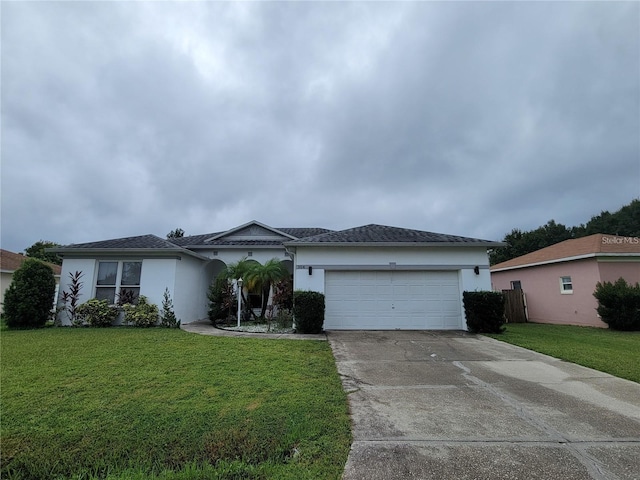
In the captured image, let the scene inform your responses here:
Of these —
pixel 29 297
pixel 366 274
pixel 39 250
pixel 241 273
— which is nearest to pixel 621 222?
pixel 366 274

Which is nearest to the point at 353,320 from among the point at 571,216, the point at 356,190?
the point at 356,190

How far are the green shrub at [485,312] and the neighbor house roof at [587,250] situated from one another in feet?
21.5

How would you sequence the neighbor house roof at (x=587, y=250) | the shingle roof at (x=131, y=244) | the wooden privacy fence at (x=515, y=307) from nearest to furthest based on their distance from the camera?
1. the shingle roof at (x=131, y=244)
2. the neighbor house roof at (x=587, y=250)
3. the wooden privacy fence at (x=515, y=307)

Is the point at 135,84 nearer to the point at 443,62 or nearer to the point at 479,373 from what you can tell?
the point at 443,62

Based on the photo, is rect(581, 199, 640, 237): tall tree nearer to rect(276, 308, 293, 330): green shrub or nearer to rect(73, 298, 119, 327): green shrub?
rect(276, 308, 293, 330): green shrub

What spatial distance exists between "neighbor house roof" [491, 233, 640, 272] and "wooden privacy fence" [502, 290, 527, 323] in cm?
217

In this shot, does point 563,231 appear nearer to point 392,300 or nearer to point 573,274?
point 573,274

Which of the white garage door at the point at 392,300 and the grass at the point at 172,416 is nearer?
the grass at the point at 172,416

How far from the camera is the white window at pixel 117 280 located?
465 inches

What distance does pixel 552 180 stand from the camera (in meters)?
20.3

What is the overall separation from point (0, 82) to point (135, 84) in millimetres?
3743

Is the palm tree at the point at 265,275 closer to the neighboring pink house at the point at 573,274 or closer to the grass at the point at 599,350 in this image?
the grass at the point at 599,350

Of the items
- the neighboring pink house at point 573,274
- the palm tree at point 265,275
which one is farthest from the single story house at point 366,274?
the neighboring pink house at point 573,274

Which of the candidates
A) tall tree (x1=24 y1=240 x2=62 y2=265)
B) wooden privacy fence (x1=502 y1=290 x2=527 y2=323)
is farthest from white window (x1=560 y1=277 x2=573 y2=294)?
tall tree (x1=24 y1=240 x2=62 y2=265)
